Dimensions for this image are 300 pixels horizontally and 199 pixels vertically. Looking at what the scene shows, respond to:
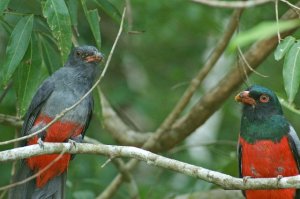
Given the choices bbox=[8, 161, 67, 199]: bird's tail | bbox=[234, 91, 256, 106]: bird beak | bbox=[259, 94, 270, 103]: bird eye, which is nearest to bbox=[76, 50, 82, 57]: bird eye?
bbox=[8, 161, 67, 199]: bird's tail

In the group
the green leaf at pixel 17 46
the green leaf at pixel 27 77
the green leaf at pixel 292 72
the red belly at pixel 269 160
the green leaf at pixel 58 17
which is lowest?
the red belly at pixel 269 160

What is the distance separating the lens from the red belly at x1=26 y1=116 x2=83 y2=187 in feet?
18.1

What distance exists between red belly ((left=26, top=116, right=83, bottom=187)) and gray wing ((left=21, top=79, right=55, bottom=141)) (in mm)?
66

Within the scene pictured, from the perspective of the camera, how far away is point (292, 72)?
151 inches

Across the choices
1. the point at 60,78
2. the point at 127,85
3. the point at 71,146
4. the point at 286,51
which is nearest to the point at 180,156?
the point at 127,85

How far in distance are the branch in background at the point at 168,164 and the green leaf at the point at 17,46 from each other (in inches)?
24.8

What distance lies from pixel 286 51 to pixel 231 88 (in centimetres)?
263

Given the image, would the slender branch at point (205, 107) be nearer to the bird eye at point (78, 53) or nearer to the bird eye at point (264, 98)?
the bird eye at point (264, 98)

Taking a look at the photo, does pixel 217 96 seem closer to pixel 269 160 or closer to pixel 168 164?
pixel 269 160

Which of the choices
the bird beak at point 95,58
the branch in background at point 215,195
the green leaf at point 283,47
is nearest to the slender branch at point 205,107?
the branch in background at point 215,195

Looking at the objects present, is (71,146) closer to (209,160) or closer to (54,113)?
(54,113)

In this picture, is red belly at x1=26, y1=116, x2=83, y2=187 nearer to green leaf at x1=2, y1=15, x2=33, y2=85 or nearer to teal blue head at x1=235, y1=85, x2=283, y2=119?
green leaf at x1=2, y1=15, x2=33, y2=85

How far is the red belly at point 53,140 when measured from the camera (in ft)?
18.1

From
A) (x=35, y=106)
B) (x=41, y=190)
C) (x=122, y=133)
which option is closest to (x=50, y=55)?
(x=35, y=106)
